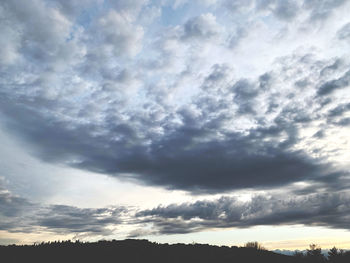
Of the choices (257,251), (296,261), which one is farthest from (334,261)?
(257,251)

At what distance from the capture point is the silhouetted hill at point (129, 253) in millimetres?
24688

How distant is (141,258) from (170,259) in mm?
2678

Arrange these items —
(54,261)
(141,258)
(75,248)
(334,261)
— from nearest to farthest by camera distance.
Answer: (54,261)
(141,258)
(75,248)
(334,261)

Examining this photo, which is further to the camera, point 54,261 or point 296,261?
point 296,261

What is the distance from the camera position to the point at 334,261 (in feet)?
111

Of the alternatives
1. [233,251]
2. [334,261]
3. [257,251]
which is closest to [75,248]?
[233,251]

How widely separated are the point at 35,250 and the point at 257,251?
78.1 feet

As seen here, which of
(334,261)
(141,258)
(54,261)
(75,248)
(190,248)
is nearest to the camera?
→ (54,261)

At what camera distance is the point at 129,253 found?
26.9 meters

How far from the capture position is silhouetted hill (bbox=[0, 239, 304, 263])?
24.7 meters

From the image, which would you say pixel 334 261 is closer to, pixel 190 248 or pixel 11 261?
pixel 190 248

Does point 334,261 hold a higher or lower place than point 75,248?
lower

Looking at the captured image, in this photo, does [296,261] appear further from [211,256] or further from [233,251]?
[211,256]

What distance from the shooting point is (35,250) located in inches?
1043
